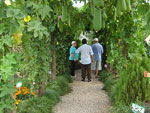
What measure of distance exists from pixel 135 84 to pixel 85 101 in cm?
168

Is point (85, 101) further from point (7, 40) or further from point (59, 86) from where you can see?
point (7, 40)

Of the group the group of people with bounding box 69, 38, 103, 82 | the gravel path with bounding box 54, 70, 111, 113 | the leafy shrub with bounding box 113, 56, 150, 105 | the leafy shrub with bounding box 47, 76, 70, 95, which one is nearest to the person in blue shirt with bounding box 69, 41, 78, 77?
the group of people with bounding box 69, 38, 103, 82

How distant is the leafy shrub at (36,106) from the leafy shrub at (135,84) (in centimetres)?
123

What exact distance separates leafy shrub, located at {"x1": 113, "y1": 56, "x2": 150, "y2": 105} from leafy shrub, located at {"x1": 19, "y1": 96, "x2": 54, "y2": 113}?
1230 mm

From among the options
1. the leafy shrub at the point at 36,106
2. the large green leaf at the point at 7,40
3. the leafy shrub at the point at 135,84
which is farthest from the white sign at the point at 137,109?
the large green leaf at the point at 7,40

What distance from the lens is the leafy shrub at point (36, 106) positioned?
374 cm

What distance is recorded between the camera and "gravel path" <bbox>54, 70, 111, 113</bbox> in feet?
14.8

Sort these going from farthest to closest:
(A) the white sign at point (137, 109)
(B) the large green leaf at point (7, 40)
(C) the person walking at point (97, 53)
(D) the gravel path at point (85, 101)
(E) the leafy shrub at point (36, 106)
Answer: (C) the person walking at point (97, 53), (D) the gravel path at point (85, 101), (E) the leafy shrub at point (36, 106), (A) the white sign at point (137, 109), (B) the large green leaf at point (7, 40)

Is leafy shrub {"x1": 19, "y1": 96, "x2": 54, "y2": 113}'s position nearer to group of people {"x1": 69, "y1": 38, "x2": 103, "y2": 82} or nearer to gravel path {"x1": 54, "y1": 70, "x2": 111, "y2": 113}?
gravel path {"x1": 54, "y1": 70, "x2": 111, "y2": 113}

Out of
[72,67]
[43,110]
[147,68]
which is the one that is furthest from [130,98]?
[72,67]

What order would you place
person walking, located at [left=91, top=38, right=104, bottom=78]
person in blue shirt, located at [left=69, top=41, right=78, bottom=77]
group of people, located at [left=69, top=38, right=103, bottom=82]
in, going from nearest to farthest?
group of people, located at [left=69, top=38, right=103, bottom=82]
person in blue shirt, located at [left=69, top=41, right=78, bottom=77]
person walking, located at [left=91, top=38, right=104, bottom=78]

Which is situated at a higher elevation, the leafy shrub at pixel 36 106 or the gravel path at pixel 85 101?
the leafy shrub at pixel 36 106

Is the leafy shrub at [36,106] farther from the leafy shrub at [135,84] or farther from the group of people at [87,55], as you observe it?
the group of people at [87,55]

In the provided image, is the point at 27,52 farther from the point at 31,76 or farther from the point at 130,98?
the point at 130,98
